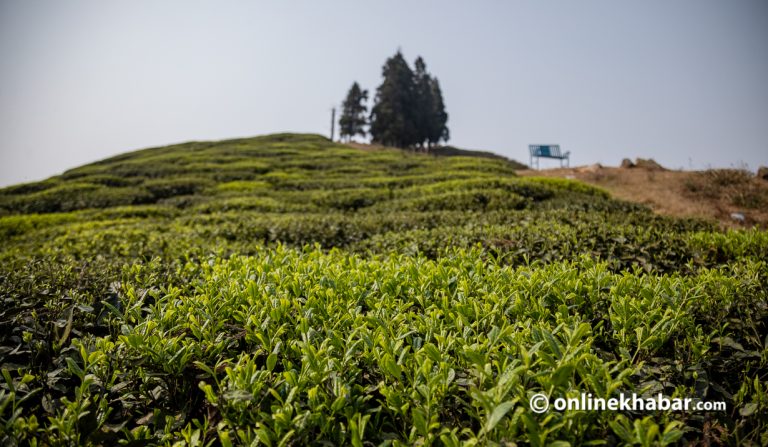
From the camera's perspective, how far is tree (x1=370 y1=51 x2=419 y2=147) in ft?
152

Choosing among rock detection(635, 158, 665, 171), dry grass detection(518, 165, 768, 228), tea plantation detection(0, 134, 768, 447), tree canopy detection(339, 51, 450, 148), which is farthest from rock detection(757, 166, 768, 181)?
tree canopy detection(339, 51, 450, 148)

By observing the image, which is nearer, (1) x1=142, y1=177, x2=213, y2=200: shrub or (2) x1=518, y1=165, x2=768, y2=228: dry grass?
(2) x1=518, y1=165, x2=768, y2=228: dry grass

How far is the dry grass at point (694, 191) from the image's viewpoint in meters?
10.9

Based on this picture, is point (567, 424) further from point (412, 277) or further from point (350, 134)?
point (350, 134)

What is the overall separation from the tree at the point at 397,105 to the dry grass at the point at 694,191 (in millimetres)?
30903

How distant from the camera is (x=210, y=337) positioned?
2088 millimetres

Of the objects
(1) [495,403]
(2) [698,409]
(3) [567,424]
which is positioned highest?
(1) [495,403]

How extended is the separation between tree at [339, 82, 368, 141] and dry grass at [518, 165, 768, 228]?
1764 inches

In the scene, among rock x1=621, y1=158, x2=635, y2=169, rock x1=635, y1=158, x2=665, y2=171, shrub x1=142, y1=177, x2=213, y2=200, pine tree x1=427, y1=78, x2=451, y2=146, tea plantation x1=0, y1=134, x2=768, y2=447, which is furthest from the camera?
pine tree x1=427, y1=78, x2=451, y2=146

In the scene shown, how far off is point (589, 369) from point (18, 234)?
1524cm

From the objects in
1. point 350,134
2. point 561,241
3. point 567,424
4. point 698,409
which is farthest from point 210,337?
point 350,134

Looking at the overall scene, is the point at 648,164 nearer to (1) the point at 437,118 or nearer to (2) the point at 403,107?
(2) the point at 403,107

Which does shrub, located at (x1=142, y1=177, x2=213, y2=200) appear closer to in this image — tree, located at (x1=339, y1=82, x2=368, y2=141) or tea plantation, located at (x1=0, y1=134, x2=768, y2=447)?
tea plantation, located at (x1=0, y1=134, x2=768, y2=447)

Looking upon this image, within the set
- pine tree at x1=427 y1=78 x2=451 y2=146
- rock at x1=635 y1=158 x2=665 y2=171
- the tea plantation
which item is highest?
pine tree at x1=427 y1=78 x2=451 y2=146
